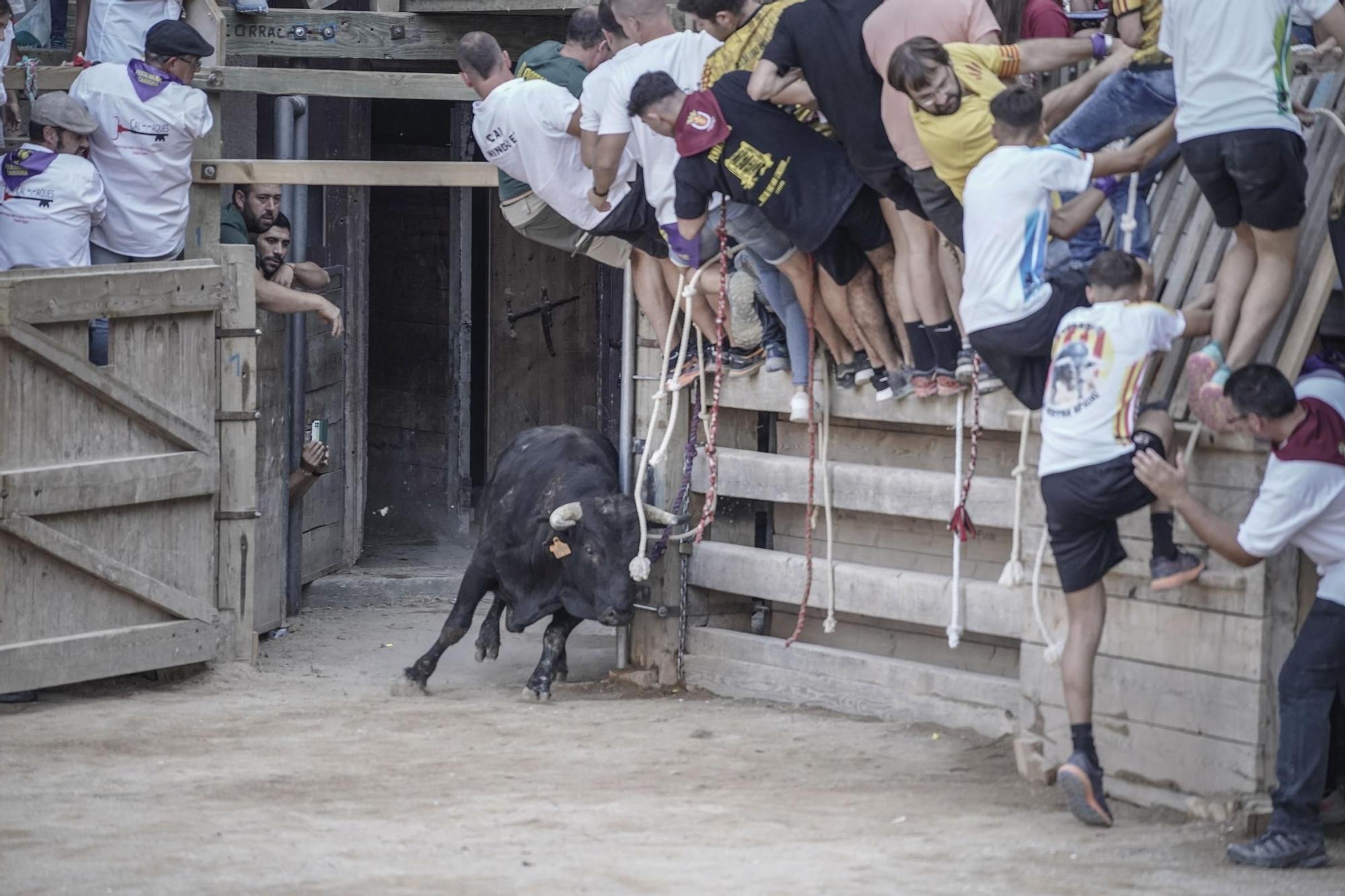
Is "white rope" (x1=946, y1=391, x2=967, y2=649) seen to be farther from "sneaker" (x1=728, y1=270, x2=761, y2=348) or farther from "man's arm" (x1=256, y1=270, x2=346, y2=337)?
"man's arm" (x1=256, y1=270, x2=346, y2=337)

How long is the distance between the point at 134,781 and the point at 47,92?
3.87m

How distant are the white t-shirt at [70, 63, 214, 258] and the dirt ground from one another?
89.0 inches

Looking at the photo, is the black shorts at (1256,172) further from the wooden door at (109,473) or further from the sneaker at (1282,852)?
the wooden door at (109,473)

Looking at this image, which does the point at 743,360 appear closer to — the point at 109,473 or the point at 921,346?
the point at 921,346

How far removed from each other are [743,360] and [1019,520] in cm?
204

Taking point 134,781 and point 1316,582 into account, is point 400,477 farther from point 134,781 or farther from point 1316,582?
point 1316,582

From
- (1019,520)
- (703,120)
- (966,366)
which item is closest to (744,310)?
(703,120)

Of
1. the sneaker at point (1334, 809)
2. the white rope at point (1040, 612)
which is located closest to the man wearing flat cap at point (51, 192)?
the white rope at point (1040, 612)

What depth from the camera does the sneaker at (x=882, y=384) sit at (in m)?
8.37

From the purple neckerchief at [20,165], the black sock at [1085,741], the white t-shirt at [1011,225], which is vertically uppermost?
the purple neckerchief at [20,165]

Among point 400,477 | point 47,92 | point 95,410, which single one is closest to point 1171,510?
point 95,410

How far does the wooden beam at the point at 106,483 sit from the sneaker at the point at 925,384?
145 inches

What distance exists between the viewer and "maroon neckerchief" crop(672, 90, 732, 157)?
7.95 meters

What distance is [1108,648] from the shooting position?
7.05 m
